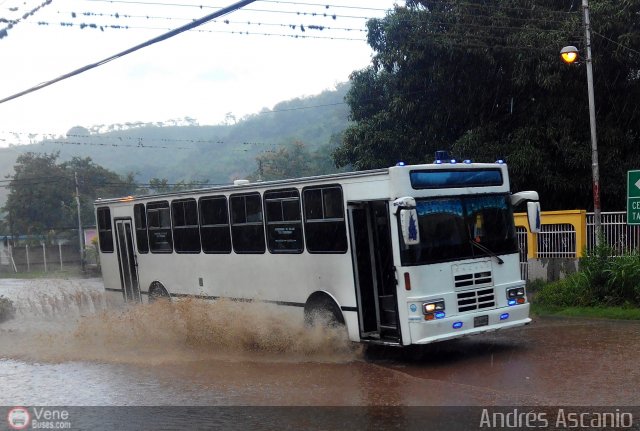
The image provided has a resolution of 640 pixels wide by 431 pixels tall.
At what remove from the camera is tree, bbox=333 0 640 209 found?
63.1 feet

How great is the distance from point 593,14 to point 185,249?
12795 mm

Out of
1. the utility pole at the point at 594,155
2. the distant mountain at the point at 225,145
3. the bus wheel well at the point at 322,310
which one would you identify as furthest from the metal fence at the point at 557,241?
the distant mountain at the point at 225,145

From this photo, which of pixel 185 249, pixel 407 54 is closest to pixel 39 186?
pixel 407 54

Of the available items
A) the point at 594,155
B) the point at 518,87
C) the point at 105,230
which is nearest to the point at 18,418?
the point at 105,230

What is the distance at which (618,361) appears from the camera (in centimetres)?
964

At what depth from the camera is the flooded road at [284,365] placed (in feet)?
27.2

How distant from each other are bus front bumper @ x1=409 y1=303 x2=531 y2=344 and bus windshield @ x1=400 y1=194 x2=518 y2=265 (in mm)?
829

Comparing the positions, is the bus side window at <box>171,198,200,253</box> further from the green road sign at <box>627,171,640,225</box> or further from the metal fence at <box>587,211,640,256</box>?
the metal fence at <box>587,211,640,256</box>

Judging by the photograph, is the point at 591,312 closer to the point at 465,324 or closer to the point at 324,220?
the point at 465,324

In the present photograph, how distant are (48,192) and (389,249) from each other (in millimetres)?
51205

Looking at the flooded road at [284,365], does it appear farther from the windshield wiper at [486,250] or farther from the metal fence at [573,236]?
the metal fence at [573,236]

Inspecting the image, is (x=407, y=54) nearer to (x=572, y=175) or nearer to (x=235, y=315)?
(x=572, y=175)

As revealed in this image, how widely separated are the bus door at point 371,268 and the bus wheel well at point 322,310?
1.59ft

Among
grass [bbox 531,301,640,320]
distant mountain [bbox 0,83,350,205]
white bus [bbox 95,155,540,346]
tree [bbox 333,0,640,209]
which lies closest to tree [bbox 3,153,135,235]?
distant mountain [bbox 0,83,350,205]
